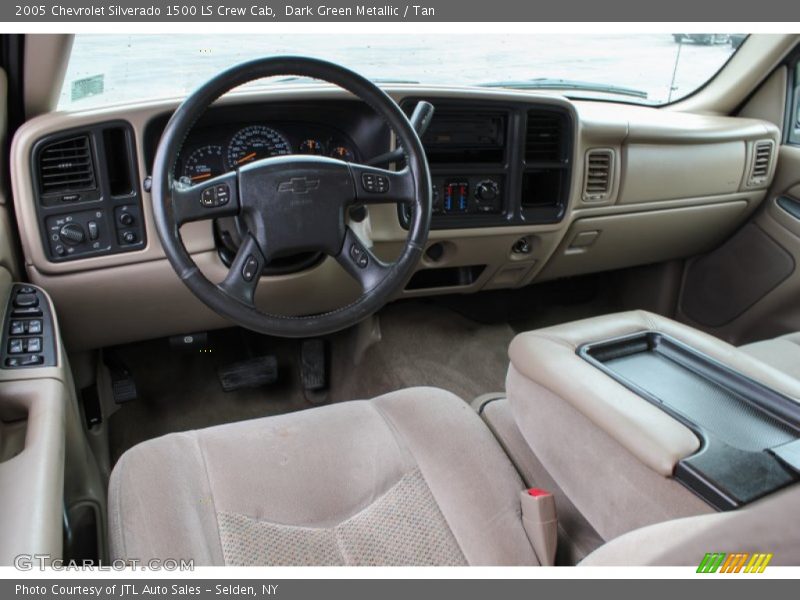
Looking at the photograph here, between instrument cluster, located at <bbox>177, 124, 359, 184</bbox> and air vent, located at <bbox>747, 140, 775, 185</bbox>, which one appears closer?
instrument cluster, located at <bbox>177, 124, 359, 184</bbox>

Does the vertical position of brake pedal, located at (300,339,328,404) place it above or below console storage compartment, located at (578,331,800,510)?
below

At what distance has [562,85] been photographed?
229 centimetres

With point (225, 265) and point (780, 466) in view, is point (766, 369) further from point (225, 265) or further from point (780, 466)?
point (225, 265)

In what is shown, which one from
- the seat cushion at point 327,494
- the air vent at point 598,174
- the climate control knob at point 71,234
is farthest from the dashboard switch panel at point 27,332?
the air vent at point 598,174

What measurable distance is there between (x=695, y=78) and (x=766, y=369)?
5.13 ft

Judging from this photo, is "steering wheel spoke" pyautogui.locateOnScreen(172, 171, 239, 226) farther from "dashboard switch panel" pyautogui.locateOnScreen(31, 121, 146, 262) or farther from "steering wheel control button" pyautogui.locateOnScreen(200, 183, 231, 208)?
"dashboard switch panel" pyautogui.locateOnScreen(31, 121, 146, 262)

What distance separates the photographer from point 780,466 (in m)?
0.98

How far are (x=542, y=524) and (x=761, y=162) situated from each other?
185 centimetres

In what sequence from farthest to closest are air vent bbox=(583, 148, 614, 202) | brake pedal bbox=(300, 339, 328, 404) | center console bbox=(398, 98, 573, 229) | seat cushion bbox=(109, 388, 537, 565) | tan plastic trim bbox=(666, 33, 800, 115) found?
tan plastic trim bbox=(666, 33, 800, 115) < brake pedal bbox=(300, 339, 328, 404) < air vent bbox=(583, 148, 614, 202) < center console bbox=(398, 98, 573, 229) < seat cushion bbox=(109, 388, 537, 565)

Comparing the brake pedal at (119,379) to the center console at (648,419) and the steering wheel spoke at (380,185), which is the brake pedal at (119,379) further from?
the center console at (648,419)

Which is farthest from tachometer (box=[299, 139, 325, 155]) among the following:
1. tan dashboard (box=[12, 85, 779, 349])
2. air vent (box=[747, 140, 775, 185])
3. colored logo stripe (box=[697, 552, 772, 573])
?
air vent (box=[747, 140, 775, 185])

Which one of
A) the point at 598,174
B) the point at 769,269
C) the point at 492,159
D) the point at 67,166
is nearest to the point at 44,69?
the point at 67,166

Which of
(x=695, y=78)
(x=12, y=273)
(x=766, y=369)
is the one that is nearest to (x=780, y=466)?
(x=766, y=369)

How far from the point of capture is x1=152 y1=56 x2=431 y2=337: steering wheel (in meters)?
1.24
